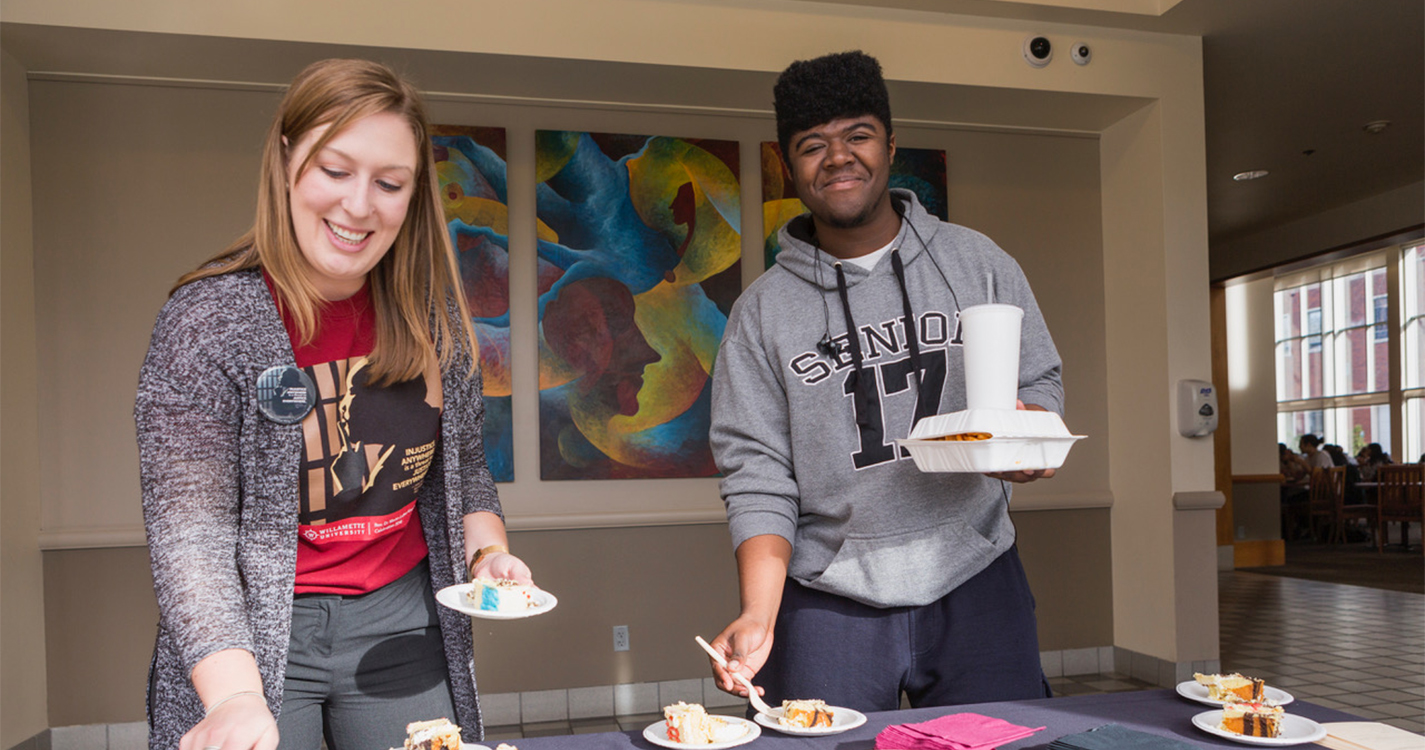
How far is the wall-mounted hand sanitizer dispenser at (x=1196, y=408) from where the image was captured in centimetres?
409

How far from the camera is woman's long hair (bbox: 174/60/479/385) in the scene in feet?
3.82

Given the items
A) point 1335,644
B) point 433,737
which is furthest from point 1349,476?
point 433,737

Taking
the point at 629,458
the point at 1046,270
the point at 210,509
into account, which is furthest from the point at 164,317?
the point at 1046,270

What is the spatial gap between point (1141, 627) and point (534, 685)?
8.57 ft

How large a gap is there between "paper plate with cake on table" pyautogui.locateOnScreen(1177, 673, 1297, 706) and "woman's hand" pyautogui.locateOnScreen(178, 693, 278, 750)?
1.08 meters

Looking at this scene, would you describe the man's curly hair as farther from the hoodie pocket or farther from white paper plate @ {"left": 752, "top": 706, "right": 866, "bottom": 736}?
white paper plate @ {"left": 752, "top": 706, "right": 866, "bottom": 736}

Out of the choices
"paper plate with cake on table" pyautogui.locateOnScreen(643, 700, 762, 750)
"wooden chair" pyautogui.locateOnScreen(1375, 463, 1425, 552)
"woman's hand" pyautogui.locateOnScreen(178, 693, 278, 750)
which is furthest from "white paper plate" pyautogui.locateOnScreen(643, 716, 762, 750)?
"wooden chair" pyautogui.locateOnScreen(1375, 463, 1425, 552)

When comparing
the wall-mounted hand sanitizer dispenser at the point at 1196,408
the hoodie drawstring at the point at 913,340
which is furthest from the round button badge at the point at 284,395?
the wall-mounted hand sanitizer dispenser at the point at 1196,408

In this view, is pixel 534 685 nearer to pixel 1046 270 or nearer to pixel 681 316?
pixel 681 316

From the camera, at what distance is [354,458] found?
124 cm

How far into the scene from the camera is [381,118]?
1.19m

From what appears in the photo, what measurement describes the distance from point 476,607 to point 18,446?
2.99m

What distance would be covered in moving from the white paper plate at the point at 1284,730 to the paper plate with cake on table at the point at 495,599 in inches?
31.2

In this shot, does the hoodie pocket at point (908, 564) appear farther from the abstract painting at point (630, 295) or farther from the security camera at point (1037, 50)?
the security camera at point (1037, 50)
